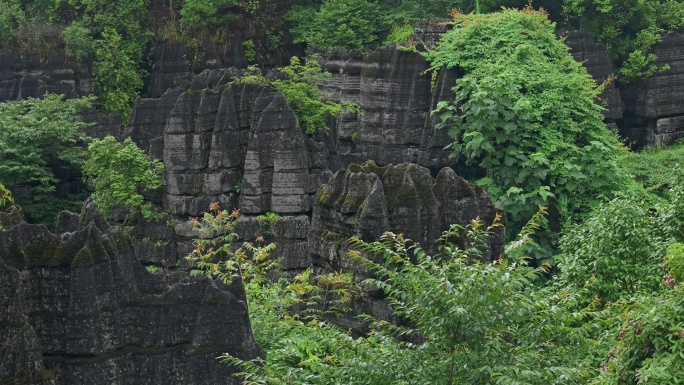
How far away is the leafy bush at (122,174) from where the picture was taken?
126ft

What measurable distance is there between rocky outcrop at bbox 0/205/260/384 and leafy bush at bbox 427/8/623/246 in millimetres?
14144

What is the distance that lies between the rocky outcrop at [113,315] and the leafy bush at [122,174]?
14.0 m

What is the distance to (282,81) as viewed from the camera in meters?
39.0

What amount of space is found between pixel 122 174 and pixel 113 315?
15.1 metres

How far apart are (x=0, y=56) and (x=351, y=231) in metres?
22.6

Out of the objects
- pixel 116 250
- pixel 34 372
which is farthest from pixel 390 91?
pixel 34 372

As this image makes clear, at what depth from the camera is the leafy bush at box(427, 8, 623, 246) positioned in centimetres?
3722

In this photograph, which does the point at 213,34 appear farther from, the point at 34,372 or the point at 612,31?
the point at 34,372


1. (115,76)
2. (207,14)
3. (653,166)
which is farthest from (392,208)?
(207,14)

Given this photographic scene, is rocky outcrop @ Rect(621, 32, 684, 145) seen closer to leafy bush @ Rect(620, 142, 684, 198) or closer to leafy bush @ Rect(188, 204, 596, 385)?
leafy bush @ Rect(620, 142, 684, 198)

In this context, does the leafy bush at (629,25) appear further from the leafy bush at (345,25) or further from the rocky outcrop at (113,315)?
the rocky outcrop at (113,315)

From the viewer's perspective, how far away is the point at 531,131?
125ft

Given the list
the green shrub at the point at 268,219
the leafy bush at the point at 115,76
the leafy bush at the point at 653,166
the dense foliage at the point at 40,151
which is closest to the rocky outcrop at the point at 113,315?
the green shrub at the point at 268,219

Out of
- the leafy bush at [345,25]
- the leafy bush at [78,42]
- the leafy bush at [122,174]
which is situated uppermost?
the leafy bush at [345,25]
